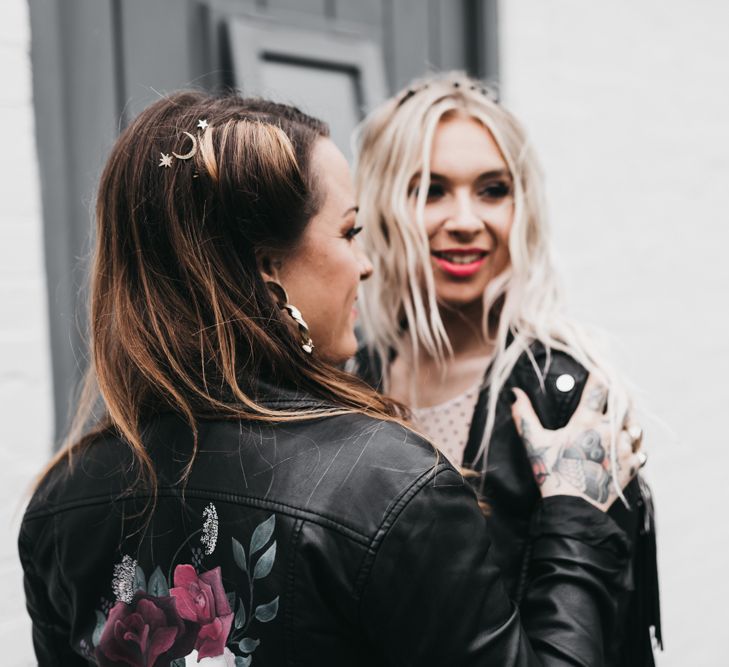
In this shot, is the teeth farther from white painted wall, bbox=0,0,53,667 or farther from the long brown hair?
white painted wall, bbox=0,0,53,667

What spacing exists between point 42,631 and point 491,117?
113cm

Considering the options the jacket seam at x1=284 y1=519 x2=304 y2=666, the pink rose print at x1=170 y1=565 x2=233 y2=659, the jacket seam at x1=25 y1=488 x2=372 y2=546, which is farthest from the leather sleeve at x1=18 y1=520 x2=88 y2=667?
the jacket seam at x1=284 y1=519 x2=304 y2=666

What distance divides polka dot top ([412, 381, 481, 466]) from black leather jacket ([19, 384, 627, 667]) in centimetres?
43

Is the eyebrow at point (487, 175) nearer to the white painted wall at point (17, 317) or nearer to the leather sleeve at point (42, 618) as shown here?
the white painted wall at point (17, 317)

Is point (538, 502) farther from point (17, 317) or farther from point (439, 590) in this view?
point (17, 317)

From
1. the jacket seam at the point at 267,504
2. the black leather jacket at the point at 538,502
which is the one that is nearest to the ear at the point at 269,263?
the jacket seam at the point at 267,504

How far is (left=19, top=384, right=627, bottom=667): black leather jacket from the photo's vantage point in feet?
3.10

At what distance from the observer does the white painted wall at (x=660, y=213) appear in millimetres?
2686

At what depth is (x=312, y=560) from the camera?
37.7 inches

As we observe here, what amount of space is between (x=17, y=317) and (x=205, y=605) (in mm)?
779

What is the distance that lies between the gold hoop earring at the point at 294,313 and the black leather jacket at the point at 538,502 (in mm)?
473

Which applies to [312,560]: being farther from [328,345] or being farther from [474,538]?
[328,345]

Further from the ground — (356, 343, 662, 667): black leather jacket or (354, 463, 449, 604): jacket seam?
(354, 463, 449, 604): jacket seam

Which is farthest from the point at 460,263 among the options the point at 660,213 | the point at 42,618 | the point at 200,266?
the point at 660,213
